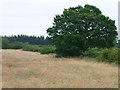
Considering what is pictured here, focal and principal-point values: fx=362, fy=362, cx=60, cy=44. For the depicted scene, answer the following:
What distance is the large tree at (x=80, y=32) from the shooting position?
4428cm

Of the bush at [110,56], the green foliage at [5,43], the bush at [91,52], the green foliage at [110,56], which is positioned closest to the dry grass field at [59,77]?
the green foliage at [110,56]

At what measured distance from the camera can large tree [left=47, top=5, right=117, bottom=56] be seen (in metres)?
44.3

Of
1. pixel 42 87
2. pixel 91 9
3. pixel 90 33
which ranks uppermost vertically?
pixel 91 9

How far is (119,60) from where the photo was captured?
31.1 metres

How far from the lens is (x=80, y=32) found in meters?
45.4

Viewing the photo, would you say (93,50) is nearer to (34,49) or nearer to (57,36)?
(57,36)

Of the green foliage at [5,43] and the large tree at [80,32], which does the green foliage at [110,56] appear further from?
the green foliage at [5,43]

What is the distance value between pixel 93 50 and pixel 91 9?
6.25 meters

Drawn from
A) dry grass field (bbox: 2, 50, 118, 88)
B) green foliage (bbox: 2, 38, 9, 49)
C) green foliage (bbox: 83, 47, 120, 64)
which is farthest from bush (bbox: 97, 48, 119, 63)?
green foliage (bbox: 2, 38, 9, 49)

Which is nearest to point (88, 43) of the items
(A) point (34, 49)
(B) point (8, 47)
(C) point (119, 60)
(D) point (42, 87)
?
(C) point (119, 60)

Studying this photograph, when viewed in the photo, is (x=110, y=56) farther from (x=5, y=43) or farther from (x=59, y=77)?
(x=5, y=43)

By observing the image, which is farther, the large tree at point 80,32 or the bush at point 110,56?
the large tree at point 80,32

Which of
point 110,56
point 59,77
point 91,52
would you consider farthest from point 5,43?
point 59,77

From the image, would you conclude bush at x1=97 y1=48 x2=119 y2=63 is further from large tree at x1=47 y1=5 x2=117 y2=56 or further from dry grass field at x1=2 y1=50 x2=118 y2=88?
large tree at x1=47 y1=5 x2=117 y2=56
